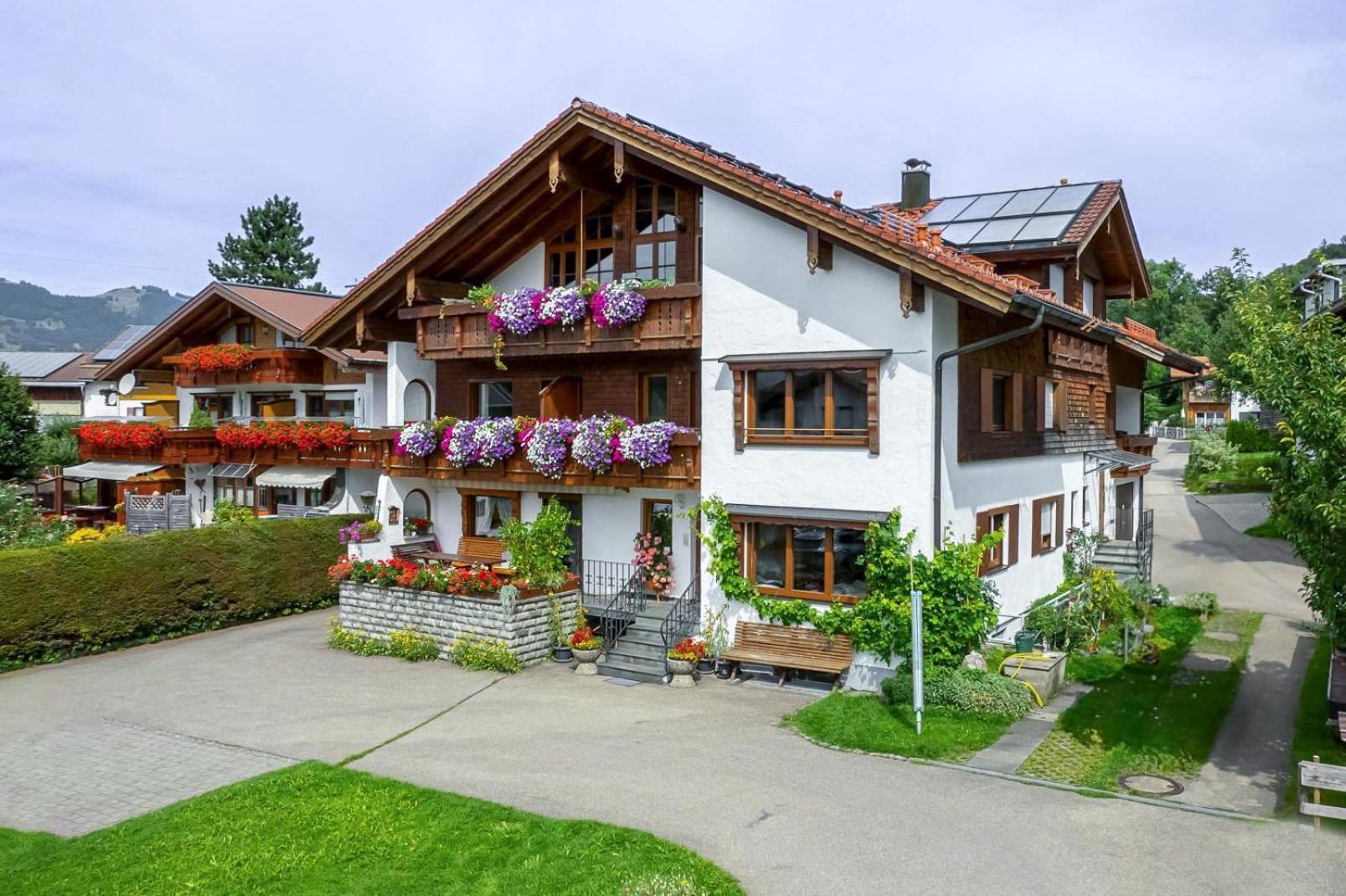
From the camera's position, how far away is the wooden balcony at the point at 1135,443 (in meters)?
28.4

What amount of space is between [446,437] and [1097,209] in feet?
50.1

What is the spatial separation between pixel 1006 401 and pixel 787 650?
6.63m

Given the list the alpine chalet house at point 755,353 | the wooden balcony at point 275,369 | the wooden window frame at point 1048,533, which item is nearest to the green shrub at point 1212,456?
the alpine chalet house at point 755,353

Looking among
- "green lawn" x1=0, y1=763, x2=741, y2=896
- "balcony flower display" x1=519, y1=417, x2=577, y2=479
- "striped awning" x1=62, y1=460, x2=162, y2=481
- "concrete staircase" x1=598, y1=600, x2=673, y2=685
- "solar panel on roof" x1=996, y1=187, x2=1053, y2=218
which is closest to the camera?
"green lawn" x1=0, y1=763, x2=741, y2=896

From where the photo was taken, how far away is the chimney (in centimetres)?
2512

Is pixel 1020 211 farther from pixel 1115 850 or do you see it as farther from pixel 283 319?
pixel 283 319

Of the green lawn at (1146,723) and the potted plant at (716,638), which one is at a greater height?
the potted plant at (716,638)

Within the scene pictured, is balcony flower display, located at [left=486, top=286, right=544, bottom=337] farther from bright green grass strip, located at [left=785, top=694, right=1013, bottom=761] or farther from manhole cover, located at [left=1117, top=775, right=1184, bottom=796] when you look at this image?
manhole cover, located at [left=1117, top=775, right=1184, bottom=796]

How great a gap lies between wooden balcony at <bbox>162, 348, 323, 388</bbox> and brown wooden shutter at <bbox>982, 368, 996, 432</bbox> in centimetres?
2295

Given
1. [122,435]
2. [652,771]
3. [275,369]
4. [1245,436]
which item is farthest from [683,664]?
[1245,436]

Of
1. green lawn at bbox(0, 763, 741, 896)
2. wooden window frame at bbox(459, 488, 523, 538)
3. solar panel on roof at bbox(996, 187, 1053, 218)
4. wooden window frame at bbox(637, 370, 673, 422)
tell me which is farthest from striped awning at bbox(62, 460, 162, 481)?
solar panel on roof at bbox(996, 187, 1053, 218)

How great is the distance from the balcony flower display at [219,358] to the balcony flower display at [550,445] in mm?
17405

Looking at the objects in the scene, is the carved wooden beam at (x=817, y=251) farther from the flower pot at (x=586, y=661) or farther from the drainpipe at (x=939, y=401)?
the flower pot at (x=586, y=661)

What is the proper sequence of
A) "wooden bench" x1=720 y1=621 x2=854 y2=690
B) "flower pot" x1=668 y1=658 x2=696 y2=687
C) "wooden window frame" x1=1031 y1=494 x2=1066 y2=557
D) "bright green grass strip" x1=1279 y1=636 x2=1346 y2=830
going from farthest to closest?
"wooden window frame" x1=1031 y1=494 x2=1066 y2=557, "flower pot" x1=668 y1=658 x2=696 y2=687, "wooden bench" x1=720 y1=621 x2=854 y2=690, "bright green grass strip" x1=1279 y1=636 x2=1346 y2=830
